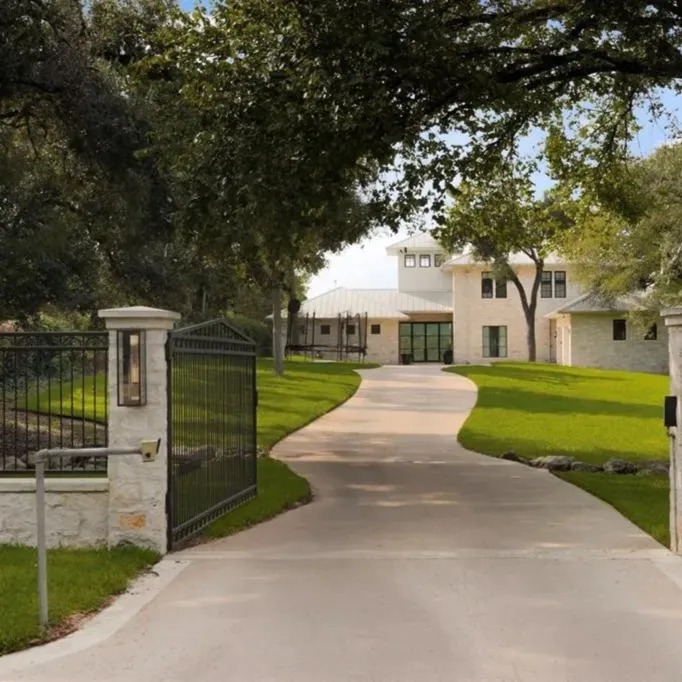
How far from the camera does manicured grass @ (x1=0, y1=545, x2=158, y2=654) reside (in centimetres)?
532

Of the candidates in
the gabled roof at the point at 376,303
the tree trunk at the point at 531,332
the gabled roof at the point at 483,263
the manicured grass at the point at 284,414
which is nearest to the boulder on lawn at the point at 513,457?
the manicured grass at the point at 284,414

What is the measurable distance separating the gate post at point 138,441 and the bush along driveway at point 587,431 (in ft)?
14.7

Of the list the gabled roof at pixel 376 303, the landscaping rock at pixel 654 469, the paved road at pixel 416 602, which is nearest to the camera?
the paved road at pixel 416 602

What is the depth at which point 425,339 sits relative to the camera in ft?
172

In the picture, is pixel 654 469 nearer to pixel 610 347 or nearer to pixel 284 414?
pixel 284 414

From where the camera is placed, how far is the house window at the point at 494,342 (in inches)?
1933

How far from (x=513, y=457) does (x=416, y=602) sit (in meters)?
9.21

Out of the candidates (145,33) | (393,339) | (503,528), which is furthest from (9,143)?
(393,339)

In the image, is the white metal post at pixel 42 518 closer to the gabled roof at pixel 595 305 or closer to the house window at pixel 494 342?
the gabled roof at pixel 595 305

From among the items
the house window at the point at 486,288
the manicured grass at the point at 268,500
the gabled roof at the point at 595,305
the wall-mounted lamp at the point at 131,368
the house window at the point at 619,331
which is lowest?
the manicured grass at the point at 268,500

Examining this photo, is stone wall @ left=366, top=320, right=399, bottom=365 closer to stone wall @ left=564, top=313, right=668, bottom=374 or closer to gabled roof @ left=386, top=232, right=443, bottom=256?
gabled roof @ left=386, top=232, right=443, bottom=256

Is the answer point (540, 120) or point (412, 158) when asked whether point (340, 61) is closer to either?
point (412, 158)

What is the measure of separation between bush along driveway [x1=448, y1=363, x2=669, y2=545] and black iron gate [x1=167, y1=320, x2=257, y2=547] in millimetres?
4220

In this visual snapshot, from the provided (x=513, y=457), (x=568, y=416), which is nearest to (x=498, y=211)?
(x=513, y=457)
